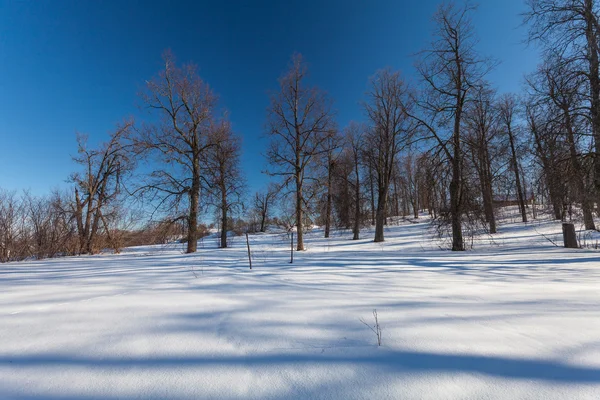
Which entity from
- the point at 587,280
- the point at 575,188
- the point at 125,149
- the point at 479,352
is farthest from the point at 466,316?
the point at 125,149

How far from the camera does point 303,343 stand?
1866mm

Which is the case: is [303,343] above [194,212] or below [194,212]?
below

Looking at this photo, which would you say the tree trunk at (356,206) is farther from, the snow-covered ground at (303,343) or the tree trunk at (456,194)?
the snow-covered ground at (303,343)

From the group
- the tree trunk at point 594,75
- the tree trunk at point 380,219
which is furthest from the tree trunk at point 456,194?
the tree trunk at point 380,219

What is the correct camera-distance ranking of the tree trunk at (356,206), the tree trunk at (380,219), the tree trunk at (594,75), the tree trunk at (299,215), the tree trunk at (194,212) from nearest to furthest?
1. the tree trunk at (594,75)
2. the tree trunk at (194,212)
3. the tree trunk at (299,215)
4. the tree trunk at (380,219)
5. the tree trunk at (356,206)

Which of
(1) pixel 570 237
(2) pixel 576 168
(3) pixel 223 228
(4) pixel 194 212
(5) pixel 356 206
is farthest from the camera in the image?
(5) pixel 356 206

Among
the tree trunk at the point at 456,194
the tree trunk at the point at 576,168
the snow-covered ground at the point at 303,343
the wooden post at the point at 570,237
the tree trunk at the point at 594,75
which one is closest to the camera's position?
the snow-covered ground at the point at 303,343

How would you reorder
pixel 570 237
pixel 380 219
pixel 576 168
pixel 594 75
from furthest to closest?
pixel 380 219 → pixel 570 237 → pixel 576 168 → pixel 594 75

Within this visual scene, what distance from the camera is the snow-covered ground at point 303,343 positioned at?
1.40m

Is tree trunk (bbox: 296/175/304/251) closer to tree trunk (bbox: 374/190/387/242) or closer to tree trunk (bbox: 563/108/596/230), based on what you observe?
tree trunk (bbox: 374/190/387/242)

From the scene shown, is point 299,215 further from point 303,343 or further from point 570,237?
point 570,237

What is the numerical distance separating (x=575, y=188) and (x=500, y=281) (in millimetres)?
5556

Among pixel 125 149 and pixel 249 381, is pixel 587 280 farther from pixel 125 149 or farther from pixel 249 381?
pixel 125 149

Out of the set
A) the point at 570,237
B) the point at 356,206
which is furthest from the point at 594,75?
the point at 356,206
